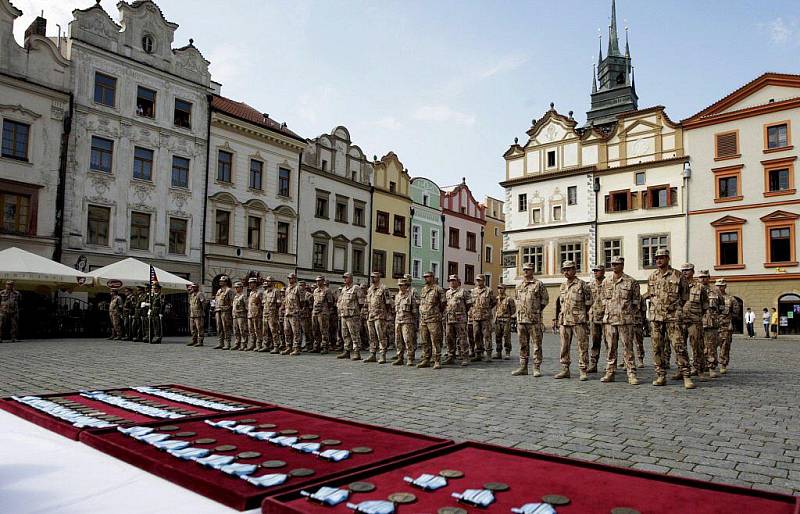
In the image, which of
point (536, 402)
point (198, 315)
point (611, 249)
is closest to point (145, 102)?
point (198, 315)

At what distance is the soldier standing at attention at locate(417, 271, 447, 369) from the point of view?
13.3m

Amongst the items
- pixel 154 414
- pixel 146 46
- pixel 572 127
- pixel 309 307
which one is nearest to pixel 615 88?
pixel 572 127

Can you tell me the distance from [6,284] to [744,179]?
118 feet

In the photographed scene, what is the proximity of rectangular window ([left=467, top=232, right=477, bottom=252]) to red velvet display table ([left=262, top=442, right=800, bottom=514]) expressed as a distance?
49.9m

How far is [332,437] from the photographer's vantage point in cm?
518

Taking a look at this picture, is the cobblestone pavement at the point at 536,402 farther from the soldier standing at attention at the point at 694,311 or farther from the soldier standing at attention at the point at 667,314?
the soldier standing at attention at the point at 694,311

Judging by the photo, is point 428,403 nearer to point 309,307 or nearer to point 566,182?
point 309,307

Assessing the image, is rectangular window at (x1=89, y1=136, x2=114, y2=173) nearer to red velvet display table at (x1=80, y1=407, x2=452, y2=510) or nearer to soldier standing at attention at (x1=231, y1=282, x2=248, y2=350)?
soldier standing at attention at (x1=231, y1=282, x2=248, y2=350)

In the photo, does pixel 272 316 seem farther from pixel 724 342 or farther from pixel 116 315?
pixel 724 342

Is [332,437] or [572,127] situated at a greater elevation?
[572,127]

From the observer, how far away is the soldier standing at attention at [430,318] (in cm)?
1327

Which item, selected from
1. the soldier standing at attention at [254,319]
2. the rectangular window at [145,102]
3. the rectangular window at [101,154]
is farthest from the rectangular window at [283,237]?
the soldier standing at attention at [254,319]

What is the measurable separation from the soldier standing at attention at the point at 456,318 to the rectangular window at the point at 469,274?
38.7 metres

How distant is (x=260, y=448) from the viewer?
4.67m
